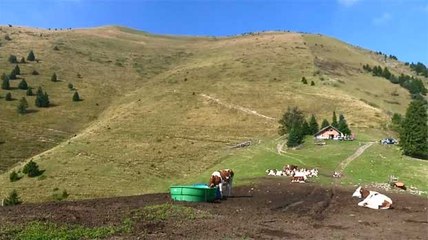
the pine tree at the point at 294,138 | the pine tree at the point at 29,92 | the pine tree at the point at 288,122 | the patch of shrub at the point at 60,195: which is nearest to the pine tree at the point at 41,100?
the pine tree at the point at 29,92

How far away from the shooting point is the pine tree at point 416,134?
57.9 meters

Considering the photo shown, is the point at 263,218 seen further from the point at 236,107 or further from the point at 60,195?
the point at 236,107

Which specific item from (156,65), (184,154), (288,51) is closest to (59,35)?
(156,65)

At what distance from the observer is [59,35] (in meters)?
192

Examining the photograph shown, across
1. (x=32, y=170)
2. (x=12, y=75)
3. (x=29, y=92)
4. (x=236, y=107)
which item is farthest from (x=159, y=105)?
(x=32, y=170)

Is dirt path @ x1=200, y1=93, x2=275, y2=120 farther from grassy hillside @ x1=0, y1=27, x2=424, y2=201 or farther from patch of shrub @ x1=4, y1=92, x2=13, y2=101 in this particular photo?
patch of shrub @ x1=4, y1=92, x2=13, y2=101

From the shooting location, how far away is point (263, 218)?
81.8ft

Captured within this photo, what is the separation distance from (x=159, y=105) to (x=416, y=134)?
203 feet

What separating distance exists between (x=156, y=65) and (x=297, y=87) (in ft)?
193

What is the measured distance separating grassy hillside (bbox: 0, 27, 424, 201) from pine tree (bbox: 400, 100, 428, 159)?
23.5 ft

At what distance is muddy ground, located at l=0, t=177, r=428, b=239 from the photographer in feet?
66.4

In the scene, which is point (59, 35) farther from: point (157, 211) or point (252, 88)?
point (157, 211)

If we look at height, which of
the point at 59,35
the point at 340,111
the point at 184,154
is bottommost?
the point at 184,154

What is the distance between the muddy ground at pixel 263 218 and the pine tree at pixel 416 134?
24.7 metres
